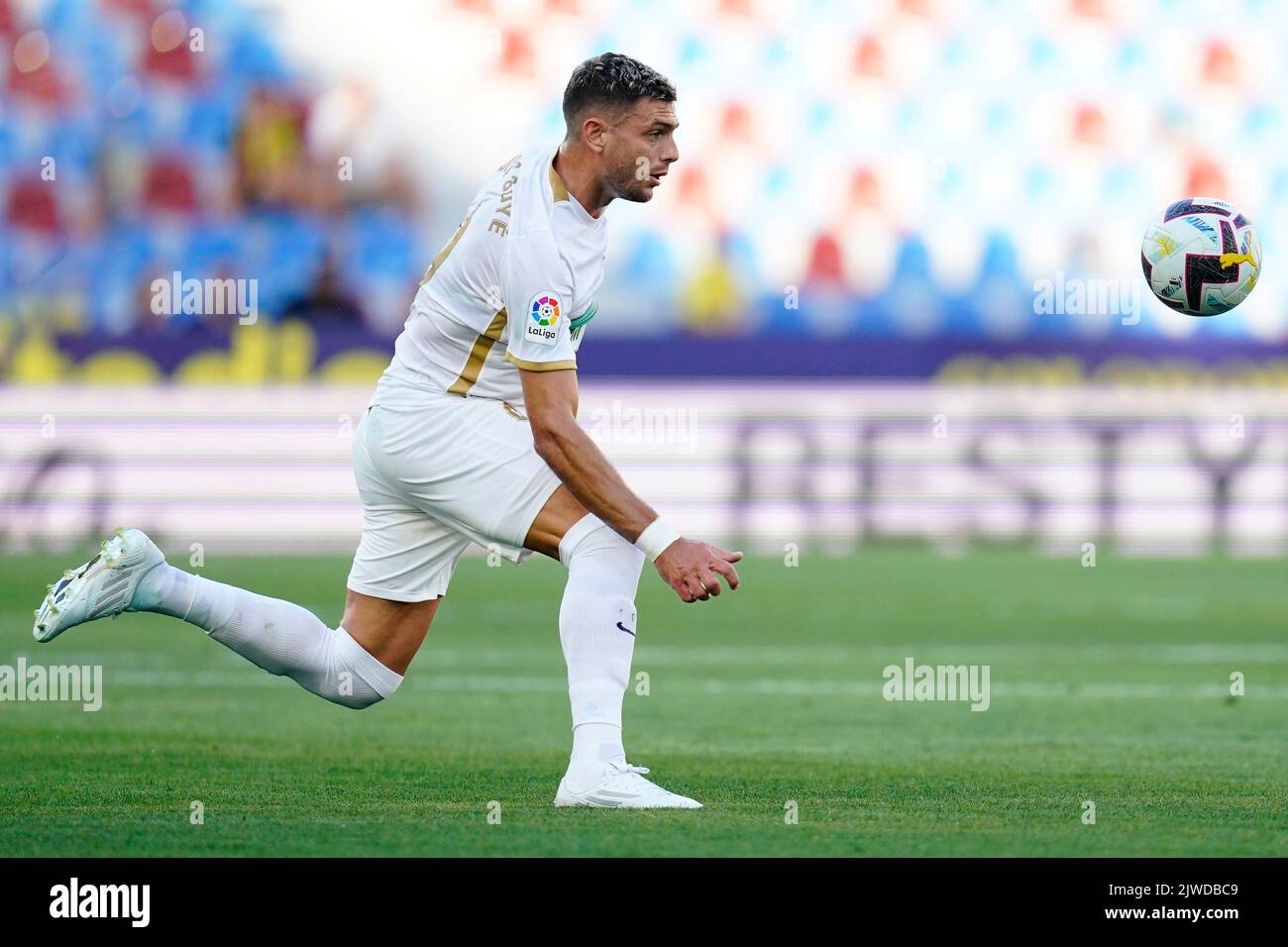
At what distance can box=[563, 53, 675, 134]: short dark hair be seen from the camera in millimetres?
4902

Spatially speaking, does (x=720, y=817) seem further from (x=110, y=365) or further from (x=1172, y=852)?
(x=110, y=365)

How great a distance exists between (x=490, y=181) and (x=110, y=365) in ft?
35.3

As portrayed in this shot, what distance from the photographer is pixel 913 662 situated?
888 centimetres

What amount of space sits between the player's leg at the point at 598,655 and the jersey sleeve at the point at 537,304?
0.45 metres

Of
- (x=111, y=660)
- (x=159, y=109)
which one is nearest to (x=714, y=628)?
(x=111, y=660)

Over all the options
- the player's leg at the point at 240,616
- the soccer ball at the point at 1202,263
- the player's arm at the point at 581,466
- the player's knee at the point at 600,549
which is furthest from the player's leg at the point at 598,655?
the soccer ball at the point at 1202,263

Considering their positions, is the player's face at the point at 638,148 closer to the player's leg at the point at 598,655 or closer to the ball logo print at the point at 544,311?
the ball logo print at the point at 544,311

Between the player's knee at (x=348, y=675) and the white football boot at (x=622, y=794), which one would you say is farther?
the player's knee at (x=348, y=675)

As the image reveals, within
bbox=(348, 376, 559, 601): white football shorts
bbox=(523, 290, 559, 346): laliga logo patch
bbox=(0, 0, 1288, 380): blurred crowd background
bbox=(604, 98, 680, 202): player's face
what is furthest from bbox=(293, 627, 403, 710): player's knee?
bbox=(0, 0, 1288, 380): blurred crowd background

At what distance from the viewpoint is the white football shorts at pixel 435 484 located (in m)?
5.02

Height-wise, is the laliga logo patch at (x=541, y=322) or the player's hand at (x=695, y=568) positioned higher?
the laliga logo patch at (x=541, y=322)

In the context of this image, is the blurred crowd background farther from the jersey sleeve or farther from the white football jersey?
the jersey sleeve

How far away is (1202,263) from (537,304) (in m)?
2.27

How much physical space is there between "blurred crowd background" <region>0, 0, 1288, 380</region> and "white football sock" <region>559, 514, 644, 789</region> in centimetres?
1032
